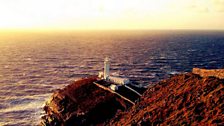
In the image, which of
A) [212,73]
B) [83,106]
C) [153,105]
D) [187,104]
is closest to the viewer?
[187,104]

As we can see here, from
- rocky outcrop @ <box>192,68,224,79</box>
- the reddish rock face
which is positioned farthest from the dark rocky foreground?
rocky outcrop @ <box>192,68,224,79</box>

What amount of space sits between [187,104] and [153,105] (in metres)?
5.78

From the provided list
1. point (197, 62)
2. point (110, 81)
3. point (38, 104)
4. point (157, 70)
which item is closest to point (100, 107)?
point (110, 81)

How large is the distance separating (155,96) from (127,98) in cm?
1439

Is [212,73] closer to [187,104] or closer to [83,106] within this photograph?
[187,104]

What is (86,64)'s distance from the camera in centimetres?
12438

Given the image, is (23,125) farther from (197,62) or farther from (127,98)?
(197,62)

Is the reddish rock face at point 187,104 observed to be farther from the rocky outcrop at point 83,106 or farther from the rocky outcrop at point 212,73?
the rocky outcrop at point 83,106

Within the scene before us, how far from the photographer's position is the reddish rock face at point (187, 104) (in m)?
26.9

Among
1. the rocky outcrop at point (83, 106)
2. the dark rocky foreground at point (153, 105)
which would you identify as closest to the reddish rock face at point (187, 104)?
the dark rocky foreground at point (153, 105)

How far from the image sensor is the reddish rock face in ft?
88.1

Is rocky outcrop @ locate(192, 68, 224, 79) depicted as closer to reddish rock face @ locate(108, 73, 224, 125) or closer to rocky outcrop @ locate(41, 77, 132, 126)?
reddish rock face @ locate(108, 73, 224, 125)

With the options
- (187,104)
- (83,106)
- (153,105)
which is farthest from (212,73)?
(83,106)

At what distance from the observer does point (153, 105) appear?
35.3 meters
